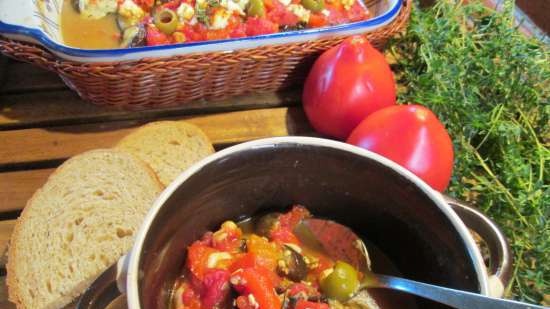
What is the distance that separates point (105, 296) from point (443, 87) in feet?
4.60

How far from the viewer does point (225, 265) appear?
45.7 inches

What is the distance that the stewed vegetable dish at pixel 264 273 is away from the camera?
1.07 metres

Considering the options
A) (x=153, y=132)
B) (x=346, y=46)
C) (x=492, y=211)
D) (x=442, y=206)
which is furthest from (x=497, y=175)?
(x=153, y=132)

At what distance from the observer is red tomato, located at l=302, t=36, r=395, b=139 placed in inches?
71.8

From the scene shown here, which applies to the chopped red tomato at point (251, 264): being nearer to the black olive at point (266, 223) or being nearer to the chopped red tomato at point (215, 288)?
the chopped red tomato at point (215, 288)

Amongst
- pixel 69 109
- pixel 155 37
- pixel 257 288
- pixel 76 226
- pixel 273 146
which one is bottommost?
pixel 76 226

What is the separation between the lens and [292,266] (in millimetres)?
1182

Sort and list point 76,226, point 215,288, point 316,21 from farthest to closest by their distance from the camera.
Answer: point 316,21 → point 76,226 → point 215,288

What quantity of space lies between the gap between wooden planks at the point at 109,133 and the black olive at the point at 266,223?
69 cm

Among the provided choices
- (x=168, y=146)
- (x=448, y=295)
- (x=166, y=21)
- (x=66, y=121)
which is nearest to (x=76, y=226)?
(x=168, y=146)

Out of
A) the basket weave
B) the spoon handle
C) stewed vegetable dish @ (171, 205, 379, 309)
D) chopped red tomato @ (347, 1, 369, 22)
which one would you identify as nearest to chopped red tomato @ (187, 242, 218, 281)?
stewed vegetable dish @ (171, 205, 379, 309)

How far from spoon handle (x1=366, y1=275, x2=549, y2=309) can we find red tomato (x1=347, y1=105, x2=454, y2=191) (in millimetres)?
512

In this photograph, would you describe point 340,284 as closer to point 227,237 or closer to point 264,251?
point 264,251

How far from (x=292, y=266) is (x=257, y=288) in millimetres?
145
